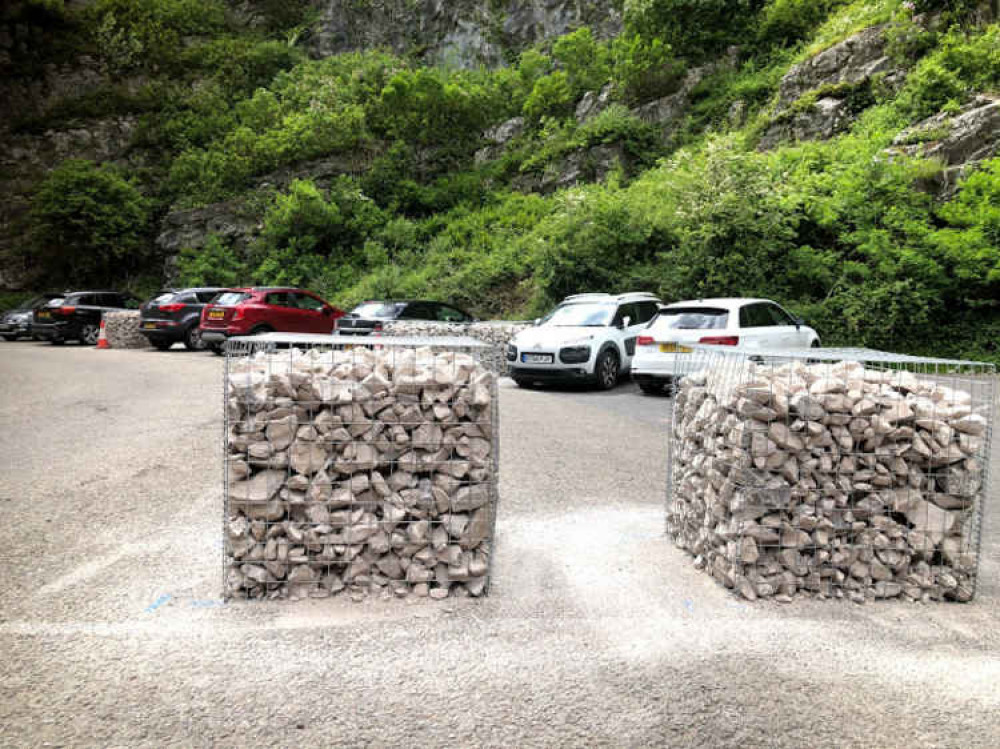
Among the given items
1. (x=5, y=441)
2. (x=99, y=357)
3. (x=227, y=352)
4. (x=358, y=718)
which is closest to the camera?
(x=358, y=718)

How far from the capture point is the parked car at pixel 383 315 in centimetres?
1603

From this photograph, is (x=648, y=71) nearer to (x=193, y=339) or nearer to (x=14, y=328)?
(x=193, y=339)

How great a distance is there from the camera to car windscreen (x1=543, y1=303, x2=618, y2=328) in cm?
1339

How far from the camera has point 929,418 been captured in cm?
387

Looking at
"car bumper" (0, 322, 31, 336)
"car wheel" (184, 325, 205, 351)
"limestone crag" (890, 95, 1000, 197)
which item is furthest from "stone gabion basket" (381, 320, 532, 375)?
"car bumper" (0, 322, 31, 336)

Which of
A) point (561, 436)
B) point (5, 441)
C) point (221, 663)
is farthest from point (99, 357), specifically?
point (221, 663)

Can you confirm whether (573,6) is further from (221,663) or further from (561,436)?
(221,663)

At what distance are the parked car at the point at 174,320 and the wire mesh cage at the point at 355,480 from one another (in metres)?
17.4

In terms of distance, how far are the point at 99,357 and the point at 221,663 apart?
17.9 metres

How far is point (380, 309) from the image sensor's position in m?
16.5

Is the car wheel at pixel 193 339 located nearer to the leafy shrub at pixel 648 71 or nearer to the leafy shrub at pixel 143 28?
the leafy shrub at pixel 648 71

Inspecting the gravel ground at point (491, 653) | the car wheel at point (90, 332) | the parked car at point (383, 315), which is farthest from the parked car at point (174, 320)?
the gravel ground at point (491, 653)

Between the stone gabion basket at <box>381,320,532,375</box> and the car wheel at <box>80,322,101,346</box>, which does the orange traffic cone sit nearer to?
the car wheel at <box>80,322,101,346</box>

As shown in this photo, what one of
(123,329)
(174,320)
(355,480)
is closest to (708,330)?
(355,480)
